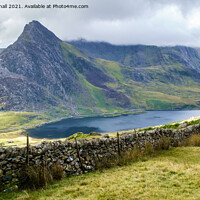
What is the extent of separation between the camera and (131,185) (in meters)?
10.9

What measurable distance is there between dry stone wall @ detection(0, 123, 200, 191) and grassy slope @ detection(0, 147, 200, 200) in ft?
3.53

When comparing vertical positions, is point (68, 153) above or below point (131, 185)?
above

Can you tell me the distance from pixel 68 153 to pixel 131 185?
560 centimetres

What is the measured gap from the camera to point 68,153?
48.1 feet

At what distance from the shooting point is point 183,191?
9.69 meters

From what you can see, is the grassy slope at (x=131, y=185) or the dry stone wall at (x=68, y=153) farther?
the dry stone wall at (x=68, y=153)

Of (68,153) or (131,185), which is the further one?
(68,153)

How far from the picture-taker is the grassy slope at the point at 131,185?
9625mm

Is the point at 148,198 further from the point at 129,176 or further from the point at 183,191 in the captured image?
the point at 129,176

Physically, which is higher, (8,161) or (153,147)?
(8,161)

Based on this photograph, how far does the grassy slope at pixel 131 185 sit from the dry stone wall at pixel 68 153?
1075 millimetres

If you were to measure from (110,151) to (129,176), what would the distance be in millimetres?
4525

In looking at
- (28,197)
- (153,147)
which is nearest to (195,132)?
(153,147)

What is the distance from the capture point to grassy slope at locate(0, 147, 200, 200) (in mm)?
9625
